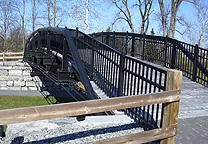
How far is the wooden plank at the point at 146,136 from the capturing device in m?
2.47

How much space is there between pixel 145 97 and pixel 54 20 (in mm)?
26471

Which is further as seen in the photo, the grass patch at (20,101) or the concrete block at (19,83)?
the concrete block at (19,83)

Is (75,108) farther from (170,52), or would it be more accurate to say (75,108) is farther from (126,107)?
(170,52)

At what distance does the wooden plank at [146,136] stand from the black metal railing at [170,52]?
5.75m

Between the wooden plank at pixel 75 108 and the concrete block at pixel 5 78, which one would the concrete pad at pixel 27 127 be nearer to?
the wooden plank at pixel 75 108

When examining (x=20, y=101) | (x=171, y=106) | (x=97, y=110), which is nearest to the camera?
(x=97, y=110)

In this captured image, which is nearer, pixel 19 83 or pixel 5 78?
pixel 5 78

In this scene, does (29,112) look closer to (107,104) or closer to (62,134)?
(107,104)

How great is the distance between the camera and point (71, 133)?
3.58 meters

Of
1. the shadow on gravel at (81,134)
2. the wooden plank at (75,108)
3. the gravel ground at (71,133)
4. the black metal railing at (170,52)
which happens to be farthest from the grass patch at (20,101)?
→ the wooden plank at (75,108)

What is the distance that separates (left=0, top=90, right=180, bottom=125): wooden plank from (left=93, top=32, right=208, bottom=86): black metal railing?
19.8ft

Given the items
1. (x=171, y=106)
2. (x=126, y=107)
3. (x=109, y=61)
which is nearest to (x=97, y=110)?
(x=126, y=107)

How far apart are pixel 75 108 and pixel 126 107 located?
69cm

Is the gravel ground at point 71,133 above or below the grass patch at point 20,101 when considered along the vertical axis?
above
